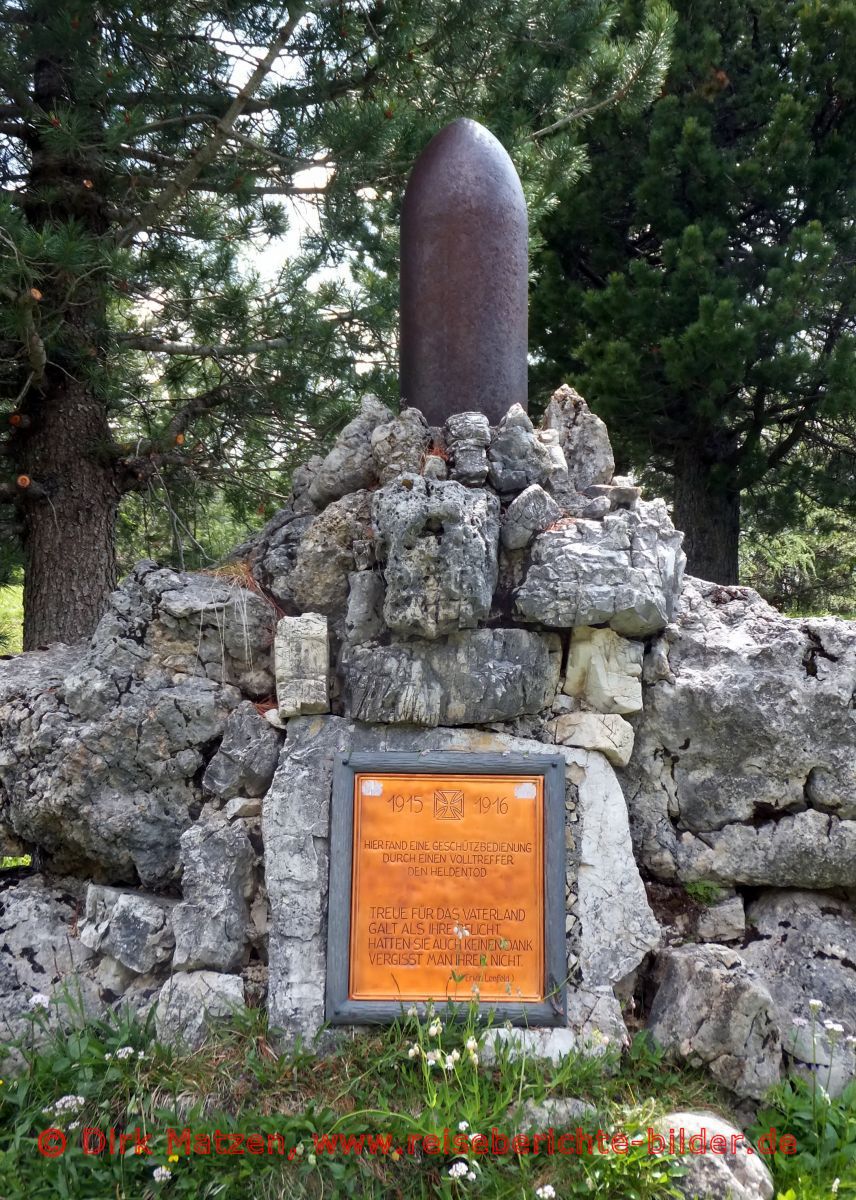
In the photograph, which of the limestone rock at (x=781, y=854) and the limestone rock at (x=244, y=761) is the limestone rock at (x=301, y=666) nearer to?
the limestone rock at (x=244, y=761)

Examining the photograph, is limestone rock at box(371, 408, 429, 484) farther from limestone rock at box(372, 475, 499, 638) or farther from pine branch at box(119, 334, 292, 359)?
pine branch at box(119, 334, 292, 359)

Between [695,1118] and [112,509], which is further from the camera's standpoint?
[112,509]

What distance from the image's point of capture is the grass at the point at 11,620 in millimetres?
7320

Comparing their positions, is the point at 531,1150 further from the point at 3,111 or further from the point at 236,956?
the point at 3,111

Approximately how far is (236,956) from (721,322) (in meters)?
6.18

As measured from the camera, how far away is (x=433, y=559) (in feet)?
10.9

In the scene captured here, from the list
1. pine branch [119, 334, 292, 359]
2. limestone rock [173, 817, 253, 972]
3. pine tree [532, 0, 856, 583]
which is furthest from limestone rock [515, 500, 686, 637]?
pine tree [532, 0, 856, 583]

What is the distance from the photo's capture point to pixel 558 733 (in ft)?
11.3

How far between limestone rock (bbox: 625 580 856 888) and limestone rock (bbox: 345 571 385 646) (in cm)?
103

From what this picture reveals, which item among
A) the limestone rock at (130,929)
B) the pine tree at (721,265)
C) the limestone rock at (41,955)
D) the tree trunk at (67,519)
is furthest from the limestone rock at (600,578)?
the pine tree at (721,265)

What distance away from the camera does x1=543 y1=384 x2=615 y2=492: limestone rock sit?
13.1ft

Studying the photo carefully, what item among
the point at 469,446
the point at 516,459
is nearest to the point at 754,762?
the point at 516,459

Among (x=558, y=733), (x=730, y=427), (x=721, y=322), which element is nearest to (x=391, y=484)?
(x=558, y=733)

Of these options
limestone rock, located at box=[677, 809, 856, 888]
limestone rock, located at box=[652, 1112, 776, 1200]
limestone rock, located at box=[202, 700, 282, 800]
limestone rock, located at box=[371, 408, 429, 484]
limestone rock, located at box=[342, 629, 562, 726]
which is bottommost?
limestone rock, located at box=[652, 1112, 776, 1200]
